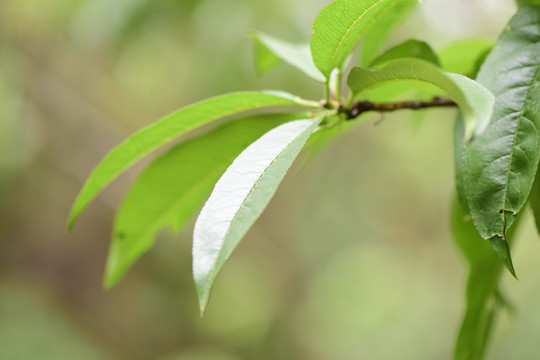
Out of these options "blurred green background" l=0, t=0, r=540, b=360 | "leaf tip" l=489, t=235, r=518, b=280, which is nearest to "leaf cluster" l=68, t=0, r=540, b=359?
"leaf tip" l=489, t=235, r=518, b=280

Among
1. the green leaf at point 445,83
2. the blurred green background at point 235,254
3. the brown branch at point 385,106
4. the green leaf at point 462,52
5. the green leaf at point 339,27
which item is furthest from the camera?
the blurred green background at point 235,254

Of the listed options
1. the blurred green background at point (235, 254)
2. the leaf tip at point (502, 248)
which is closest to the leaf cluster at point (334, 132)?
the leaf tip at point (502, 248)

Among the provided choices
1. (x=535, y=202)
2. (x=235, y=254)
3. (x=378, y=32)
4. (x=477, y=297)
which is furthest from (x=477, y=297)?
(x=235, y=254)

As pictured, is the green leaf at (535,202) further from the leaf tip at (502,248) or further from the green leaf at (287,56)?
the green leaf at (287,56)

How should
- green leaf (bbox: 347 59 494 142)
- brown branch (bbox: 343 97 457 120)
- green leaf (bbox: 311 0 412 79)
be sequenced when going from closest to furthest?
1. green leaf (bbox: 347 59 494 142)
2. green leaf (bbox: 311 0 412 79)
3. brown branch (bbox: 343 97 457 120)

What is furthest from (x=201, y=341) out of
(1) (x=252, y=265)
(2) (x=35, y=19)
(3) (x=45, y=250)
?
(2) (x=35, y=19)

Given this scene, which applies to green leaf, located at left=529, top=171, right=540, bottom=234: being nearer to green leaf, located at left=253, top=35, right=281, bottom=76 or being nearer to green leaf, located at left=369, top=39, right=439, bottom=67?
green leaf, located at left=369, top=39, right=439, bottom=67
